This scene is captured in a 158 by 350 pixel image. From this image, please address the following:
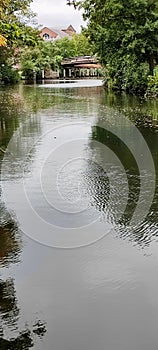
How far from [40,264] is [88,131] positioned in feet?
20.1

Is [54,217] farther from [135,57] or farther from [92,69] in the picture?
[92,69]

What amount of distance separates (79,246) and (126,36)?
52.3 ft

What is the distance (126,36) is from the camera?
18281 millimetres

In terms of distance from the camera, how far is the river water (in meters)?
2.67

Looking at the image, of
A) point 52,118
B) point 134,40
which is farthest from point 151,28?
point 52,118

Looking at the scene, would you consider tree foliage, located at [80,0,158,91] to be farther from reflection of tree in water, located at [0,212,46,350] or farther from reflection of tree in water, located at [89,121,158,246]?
reflection of tree in water, located at [0,212,46,350]

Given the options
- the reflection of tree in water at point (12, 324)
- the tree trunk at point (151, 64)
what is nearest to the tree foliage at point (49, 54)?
the tree trunk at point (151, 64)

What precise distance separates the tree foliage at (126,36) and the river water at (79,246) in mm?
11345

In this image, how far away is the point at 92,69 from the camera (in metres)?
50.4

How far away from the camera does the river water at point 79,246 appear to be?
8.77ft

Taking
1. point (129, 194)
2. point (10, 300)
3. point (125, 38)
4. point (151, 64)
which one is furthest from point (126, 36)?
point (10, 300)

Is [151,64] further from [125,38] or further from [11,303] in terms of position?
[11,303]

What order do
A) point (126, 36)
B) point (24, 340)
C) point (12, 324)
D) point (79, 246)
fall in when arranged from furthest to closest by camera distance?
point (126, 36) < point (79, 246) < point (12, 324) < point (24, 340)

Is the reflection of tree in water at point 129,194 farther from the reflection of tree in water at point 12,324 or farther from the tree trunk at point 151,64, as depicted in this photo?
the tree trunk at point 151,64
